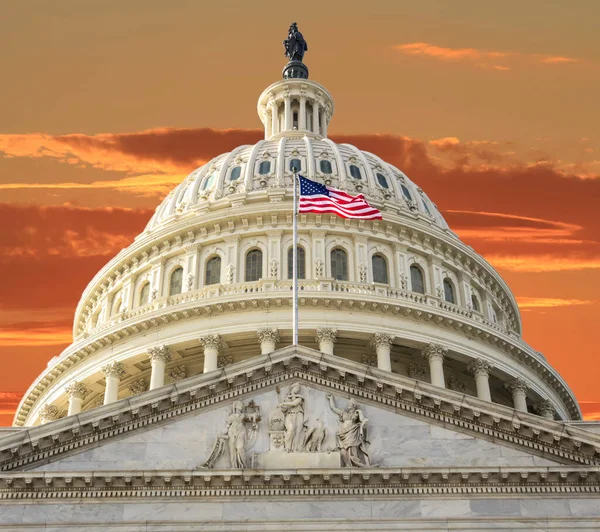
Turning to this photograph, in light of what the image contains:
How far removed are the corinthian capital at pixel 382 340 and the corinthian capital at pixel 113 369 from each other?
15572 millimetres

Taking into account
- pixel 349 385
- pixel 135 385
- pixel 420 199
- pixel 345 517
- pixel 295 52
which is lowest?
→ pixel 345 517

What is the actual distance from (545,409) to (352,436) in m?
36.4

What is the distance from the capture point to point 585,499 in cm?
3225

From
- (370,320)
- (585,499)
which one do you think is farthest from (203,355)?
(585,499)

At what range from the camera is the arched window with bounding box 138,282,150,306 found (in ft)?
227

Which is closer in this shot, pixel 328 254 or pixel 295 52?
pixel 328 254

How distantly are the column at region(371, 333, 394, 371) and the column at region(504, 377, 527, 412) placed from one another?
9023 millimetres

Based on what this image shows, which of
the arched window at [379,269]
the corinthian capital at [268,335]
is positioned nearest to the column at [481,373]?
the arched window at [379,269]

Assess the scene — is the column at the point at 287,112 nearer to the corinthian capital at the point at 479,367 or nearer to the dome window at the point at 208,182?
the dome window at the point at 208,182

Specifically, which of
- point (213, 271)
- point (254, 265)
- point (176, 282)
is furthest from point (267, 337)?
point (176, 282)

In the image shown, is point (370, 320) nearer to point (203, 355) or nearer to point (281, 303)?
point (281, 303)

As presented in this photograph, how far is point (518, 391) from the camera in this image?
64.4 metres

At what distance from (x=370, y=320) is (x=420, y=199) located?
692 inches

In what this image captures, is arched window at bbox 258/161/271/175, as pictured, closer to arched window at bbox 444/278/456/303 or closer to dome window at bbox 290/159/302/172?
dome window at bbox 290/159/302/172
